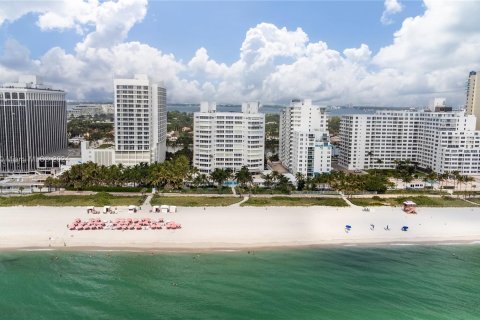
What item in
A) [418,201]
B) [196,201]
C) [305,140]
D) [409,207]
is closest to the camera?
[409,207]

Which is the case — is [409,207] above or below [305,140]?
below

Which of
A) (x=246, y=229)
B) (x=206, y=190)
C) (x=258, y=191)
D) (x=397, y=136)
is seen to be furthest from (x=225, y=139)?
(x=397, y=136)

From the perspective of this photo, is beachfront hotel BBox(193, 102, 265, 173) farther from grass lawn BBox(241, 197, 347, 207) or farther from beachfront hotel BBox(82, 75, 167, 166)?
grass lawn BBox(241, 197, 347, 207)

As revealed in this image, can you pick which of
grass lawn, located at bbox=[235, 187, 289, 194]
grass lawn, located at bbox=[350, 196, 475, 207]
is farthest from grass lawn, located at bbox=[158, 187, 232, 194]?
grass lawn, located at bbox=[350, 196, 475, 207]

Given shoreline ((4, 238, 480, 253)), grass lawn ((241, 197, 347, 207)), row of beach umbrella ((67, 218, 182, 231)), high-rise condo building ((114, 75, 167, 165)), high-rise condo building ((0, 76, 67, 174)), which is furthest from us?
high-rise condo building ((114, 75, 167, 165))

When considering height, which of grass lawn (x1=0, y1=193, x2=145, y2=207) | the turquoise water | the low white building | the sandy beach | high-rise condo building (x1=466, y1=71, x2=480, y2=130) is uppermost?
high-rise condo building (x1=466, y1=71, x2=480, y2=130)

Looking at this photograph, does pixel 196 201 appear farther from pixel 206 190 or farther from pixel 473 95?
pixel 473 95

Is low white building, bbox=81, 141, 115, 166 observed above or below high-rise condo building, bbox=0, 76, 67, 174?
below

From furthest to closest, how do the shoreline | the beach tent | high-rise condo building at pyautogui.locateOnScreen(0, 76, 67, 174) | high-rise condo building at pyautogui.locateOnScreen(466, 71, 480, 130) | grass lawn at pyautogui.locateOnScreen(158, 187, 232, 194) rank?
high-rise condo building at pyautogui.locateOnScreen(466, 71, 480, 130) → high-rise condo building at pyautogui.locateOnScreen(0, 76, 67, 174) → grass lawn at pyautogui.locateOnScreen(158, 187, 232, 194) → the beach tent → the shoreline
